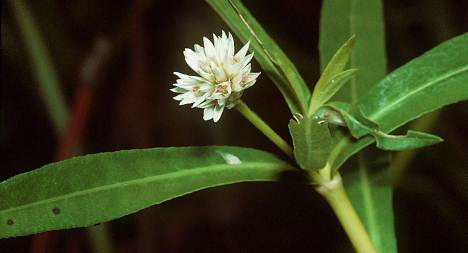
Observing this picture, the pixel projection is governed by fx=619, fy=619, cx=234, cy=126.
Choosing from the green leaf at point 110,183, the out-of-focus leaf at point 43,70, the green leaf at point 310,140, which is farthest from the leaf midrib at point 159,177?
the out-of-focus leaf at point 43,70

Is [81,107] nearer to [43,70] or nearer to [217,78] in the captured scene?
[43,70]

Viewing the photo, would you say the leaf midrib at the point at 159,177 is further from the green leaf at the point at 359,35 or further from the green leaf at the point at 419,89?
the green leaf at the point at 359,35

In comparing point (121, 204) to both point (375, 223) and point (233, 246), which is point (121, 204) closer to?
point (375, 223)

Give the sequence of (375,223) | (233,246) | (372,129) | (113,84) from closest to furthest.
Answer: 1. (372,129)
2. (375,223)
3. (233,246)
4. (113,84)

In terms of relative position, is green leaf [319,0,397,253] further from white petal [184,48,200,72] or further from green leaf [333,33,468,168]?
white petal [184,48,200,72]

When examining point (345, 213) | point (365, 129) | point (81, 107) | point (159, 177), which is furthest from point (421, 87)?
point (81, 107)

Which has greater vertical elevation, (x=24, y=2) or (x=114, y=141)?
(x=24, y=2)

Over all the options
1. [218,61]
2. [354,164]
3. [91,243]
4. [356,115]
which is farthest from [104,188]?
[91,243]
